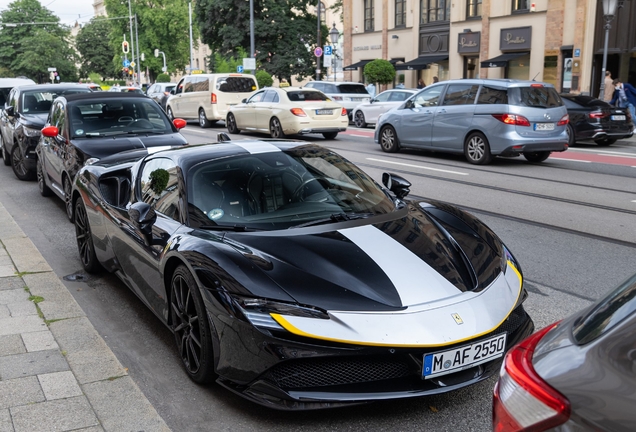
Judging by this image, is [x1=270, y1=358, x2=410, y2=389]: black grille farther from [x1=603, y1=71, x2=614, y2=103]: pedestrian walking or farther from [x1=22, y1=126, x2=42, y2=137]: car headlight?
[x1=603, y1=71, x2=614, y2=103]: pedestrian walking

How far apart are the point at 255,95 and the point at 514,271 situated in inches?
715

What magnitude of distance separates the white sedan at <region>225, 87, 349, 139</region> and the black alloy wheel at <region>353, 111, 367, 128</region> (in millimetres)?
4781

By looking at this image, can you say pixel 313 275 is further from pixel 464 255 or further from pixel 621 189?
pixel 621 189

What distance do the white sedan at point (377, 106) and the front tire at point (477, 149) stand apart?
942cm

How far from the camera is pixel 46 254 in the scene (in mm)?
7129

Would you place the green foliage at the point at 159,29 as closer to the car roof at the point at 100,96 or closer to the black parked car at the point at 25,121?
the black parked car at the point at 25,121

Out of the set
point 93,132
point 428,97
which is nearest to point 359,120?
point 428,97

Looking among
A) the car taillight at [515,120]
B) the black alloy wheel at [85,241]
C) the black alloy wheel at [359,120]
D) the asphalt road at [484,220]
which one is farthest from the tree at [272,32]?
the black alloy wheel at [85,241]

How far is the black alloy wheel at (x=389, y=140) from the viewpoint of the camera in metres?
16.1

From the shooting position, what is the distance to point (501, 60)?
112ft

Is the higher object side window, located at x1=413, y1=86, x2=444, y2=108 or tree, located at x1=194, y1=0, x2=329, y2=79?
tree, located at x1=194, y1=0, x2=329, y2=79

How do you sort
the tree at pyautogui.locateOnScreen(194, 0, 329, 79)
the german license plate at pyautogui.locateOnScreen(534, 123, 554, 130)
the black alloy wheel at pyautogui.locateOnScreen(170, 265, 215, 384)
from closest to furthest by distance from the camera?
the black alloy wheel at pyautogui.locateOnScreen(170, 265, 215, 384) < the german license plate at pyautogui.locateOnScreen(534, 123, 554, 130) < the tree at pyautogui.locateOnScreen(194, 0, 329, 79)

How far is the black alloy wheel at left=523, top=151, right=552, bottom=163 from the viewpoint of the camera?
14511 mm

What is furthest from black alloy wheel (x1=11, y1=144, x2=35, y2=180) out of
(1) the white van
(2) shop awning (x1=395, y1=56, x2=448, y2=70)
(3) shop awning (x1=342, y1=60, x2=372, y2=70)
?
(3) shop awning (x1=342, y1=60, x2=372, y2=70)
